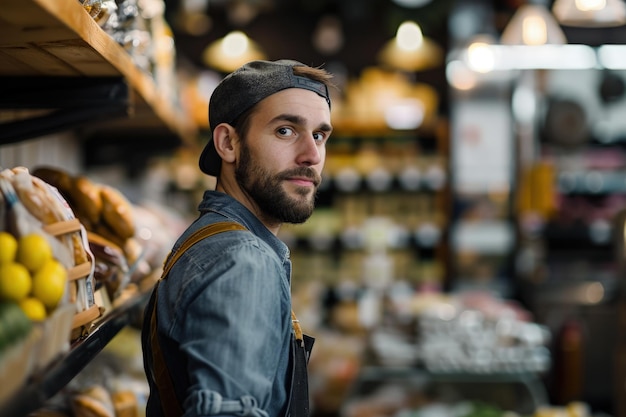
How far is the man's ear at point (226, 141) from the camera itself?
1554mm

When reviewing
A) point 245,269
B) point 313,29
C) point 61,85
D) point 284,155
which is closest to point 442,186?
point 313,29

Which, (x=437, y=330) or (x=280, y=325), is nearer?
(x=280, y=325)

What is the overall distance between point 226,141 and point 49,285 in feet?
1.89

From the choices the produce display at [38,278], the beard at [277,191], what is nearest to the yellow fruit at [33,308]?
the produce display at [38,278]

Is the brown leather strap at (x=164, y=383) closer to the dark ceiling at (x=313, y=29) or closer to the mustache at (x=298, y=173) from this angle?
the mustache at (x=298, y=173)

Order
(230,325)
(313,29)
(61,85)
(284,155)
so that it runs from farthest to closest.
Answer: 1. (313,29)
2. (61,85)
3. (284,155)
4. (230,325)

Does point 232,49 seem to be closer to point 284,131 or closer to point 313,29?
point 313,29

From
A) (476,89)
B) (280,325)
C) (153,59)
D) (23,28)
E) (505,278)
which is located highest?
(476,89)

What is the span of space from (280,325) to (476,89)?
21.8 feet

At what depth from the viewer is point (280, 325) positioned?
1313 mm

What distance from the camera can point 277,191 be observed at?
1495 millimetres

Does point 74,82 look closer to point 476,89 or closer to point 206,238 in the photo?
point 206,238

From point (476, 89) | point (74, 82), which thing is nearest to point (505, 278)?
point (476, 89)

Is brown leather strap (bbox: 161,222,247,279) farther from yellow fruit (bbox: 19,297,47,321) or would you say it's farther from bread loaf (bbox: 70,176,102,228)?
bread loaf (bbox: 70,176,102,228)
